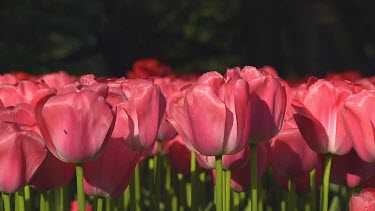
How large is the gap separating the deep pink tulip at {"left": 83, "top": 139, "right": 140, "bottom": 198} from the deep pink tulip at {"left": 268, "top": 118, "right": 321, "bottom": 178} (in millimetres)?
356

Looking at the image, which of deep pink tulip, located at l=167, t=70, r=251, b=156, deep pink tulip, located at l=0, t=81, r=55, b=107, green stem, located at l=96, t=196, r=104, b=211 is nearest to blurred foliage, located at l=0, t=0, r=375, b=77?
deep pink tulip, located at l=0, t=81, r=55, b=107

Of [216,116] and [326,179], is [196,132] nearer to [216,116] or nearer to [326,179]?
[216,116]

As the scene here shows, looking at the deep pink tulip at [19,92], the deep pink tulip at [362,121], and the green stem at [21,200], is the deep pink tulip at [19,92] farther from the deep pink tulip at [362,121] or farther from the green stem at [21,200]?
the deep pink tulip at [362,121]

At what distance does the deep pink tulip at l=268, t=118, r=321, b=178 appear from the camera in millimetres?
2041

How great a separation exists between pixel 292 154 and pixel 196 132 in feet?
1.33

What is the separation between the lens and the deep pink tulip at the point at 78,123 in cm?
162

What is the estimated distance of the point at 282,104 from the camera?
1.81 metres

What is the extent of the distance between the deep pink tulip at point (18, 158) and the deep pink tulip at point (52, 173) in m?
0.13

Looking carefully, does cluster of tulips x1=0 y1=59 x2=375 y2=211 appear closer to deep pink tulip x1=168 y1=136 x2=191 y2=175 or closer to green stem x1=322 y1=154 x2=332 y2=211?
green stem x1=322 y1=154 x2=332 y2=211

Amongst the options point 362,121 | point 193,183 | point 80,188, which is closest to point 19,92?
point 193,183

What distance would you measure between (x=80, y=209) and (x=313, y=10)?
9.28 m

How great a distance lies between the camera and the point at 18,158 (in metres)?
1.67

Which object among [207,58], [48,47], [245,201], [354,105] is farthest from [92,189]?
[207,58]

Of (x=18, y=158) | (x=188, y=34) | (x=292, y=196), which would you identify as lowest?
(x=292, y=196)
